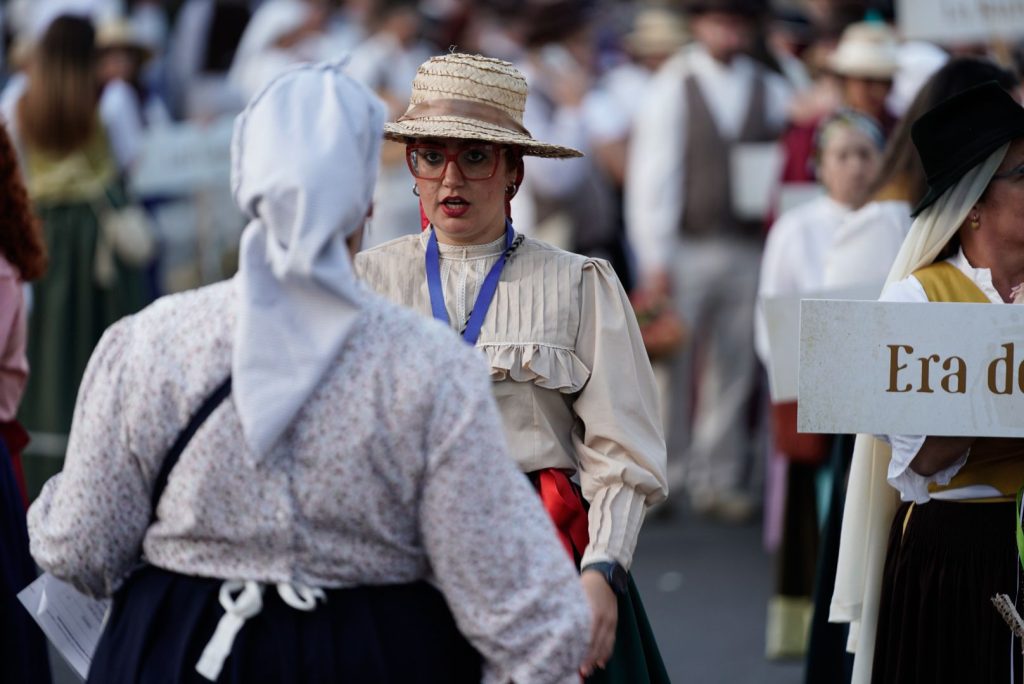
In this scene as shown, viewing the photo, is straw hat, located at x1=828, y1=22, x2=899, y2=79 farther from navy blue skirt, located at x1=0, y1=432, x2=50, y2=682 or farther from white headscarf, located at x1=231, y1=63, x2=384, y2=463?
white headscarf, located at x1=231, y1=63, x2=384, y2=463

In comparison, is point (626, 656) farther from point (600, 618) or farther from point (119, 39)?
point (119, 39)

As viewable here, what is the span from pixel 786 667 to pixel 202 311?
4.42 m

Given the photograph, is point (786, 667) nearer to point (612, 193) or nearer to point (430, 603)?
point (430, 603)

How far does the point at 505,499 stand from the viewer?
264cm

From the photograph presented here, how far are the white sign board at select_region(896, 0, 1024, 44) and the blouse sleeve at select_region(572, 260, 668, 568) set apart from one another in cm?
346

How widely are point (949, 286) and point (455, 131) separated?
1.17 m

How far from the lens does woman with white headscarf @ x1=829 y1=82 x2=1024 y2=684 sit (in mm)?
3752

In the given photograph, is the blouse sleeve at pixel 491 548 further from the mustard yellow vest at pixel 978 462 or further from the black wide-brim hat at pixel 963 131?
the black wide-brim hat at pixel 963 131

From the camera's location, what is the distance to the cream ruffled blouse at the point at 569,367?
11.6 feet

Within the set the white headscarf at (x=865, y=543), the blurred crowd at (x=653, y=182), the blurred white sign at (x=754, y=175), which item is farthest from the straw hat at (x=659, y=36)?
the white headscarf at (x=865, y=543)

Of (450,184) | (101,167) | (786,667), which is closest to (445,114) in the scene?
(450,184)

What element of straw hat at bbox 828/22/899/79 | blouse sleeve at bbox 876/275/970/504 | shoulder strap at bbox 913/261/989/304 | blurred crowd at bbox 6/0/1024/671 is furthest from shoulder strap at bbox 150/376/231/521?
straw hat at bbox 828/22/899/79

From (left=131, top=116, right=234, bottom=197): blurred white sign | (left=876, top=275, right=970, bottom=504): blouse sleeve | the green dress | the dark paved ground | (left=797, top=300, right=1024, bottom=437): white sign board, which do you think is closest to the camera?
(left=797, top=300, right=1024, bottom=437): white sign board

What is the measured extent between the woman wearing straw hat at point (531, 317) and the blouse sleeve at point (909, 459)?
1.78 feet
